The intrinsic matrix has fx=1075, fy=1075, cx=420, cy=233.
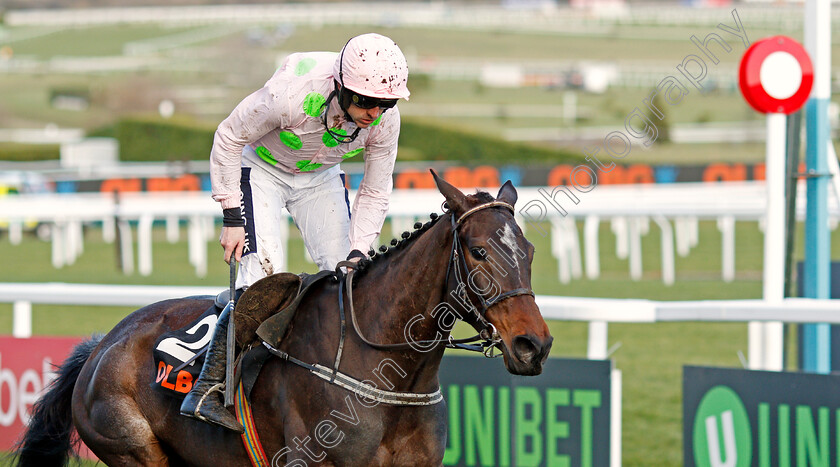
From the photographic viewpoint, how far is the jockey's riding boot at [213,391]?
3.48 m

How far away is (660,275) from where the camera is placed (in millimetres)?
12695

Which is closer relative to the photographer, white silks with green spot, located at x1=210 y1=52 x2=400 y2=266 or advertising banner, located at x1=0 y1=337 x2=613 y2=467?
white silks with green spot, located at x1=210 y1=52 x2=400 y2=266

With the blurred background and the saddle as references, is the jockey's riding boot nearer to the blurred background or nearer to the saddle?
the saddle

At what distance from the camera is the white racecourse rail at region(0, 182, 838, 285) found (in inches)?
462

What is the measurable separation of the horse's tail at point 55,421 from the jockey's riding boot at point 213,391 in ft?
2.61

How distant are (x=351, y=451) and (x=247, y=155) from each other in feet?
4.18

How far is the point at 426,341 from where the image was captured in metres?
3.29

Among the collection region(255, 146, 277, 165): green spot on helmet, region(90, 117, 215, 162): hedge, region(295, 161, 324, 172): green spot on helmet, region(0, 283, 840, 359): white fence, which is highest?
region(90, 117, 215, 162): hedge

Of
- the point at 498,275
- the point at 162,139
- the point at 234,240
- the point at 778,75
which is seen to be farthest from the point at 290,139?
the point at 162,139

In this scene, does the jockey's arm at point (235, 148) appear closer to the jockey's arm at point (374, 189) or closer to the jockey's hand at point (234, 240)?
the jockey's hand at point (234, 240)

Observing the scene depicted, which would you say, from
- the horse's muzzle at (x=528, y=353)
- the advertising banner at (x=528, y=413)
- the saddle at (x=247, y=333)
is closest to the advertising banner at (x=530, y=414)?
the advertising banner at (x=528, y=413)

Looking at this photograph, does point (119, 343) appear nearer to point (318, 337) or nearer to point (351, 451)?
point (318, 337)

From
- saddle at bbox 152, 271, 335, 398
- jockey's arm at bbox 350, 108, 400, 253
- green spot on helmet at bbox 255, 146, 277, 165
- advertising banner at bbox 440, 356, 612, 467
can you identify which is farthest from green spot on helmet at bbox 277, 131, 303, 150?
advertising banner at bbox 440, 356, 612, 467

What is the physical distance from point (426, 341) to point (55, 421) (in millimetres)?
1789
